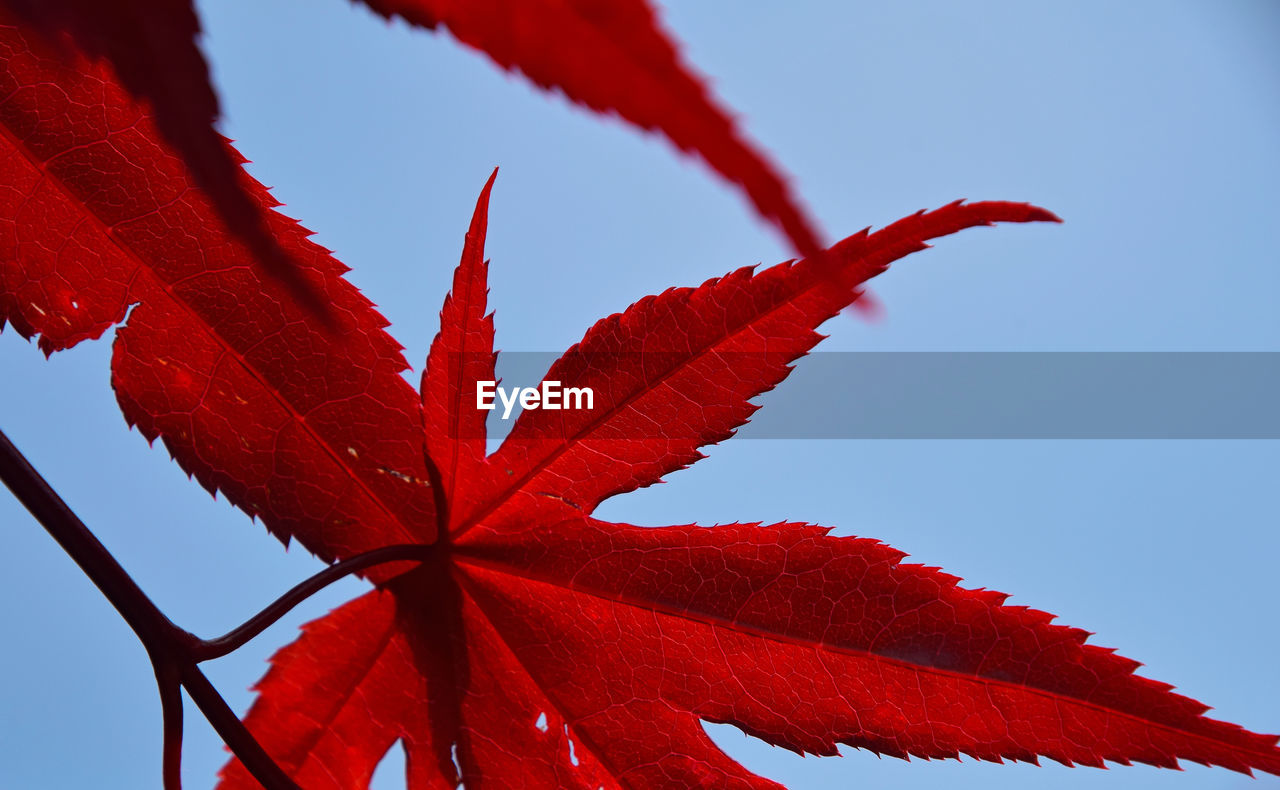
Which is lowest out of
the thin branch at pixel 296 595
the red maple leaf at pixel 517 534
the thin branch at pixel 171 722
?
the thin branch at pixel 171 722

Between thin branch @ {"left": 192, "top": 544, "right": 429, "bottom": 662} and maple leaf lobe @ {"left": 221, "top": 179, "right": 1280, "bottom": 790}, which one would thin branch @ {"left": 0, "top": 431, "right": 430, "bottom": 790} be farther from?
maple leaf lobe @ {"left": 221, "top": 179, "right": 1280, "bottom": 790}

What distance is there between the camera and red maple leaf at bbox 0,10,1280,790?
429 mm

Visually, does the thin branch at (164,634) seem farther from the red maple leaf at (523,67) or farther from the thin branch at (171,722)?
the red maple leaf at (523,67)

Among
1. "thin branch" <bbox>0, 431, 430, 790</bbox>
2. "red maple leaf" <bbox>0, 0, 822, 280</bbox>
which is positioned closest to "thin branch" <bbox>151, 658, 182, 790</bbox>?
"thin branch" <bbox>0, 431, 430, 790</bbox>

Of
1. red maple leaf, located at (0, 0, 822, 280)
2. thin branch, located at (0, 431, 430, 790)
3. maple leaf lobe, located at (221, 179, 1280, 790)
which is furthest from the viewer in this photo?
maple leaf lobe, located at (221, 179, 1280, 790)

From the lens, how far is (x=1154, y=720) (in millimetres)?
413

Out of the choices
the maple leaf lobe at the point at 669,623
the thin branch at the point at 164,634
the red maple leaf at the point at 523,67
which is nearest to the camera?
the red maple leaf at the point at 523,67

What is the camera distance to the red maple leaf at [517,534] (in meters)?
0.43

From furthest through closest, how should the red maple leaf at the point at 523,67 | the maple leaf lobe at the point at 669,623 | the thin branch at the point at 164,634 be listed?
the maple leaf lobe at the point at 669,623
the thin branch at the point at 164,634
the red maple leaf at the point at 523,67

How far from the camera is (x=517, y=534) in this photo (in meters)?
0.51

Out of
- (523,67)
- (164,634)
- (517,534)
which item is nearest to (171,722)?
(164,634)

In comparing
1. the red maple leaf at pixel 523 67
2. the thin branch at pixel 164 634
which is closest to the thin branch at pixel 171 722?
the thin branch at pixel 164 634

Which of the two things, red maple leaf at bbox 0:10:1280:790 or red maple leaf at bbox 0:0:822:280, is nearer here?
red maple leaf at bbox 0:0:822:280

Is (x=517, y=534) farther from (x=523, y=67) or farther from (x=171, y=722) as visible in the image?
(x=523, y=67)
